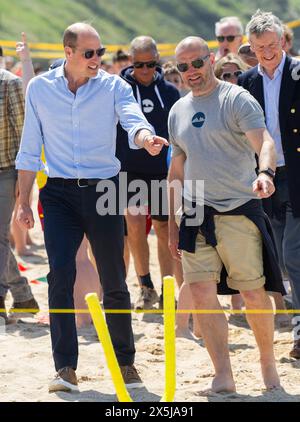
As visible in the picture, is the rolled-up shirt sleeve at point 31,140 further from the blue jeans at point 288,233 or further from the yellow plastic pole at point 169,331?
the blue jeans at point 288,233

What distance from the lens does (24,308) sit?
7.62m

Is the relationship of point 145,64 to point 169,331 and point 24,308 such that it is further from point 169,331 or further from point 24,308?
point 169,331

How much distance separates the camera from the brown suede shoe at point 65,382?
215 inches

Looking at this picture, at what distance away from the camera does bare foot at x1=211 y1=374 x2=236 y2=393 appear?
5410 mm

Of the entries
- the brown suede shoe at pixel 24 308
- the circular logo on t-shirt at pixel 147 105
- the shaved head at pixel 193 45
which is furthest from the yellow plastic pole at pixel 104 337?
the circular logo on t-shirt at pixel 147 105

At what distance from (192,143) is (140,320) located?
2396mm

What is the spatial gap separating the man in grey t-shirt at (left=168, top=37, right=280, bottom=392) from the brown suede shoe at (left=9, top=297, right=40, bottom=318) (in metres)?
2.42

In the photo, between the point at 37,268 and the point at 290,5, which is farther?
the point at 290,5

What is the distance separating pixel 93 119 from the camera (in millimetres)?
5547

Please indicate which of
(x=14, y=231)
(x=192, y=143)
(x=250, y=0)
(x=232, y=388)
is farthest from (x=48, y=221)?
(x=250, y=0)

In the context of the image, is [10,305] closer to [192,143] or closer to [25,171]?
[25,171]

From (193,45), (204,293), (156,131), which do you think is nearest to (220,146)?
(193,45)

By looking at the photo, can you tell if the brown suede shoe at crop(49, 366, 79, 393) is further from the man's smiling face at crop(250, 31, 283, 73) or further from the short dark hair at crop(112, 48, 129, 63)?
the short dark hair at crop(112, 48, 129, 63)

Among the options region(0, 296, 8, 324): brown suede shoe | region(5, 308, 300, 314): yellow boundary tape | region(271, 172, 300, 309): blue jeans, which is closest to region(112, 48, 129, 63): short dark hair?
region(5, 308, 300, 314): yellow boundary tape
